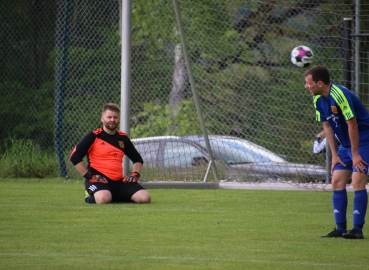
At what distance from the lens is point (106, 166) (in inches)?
383

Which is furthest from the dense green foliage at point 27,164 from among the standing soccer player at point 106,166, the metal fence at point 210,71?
the standing soccer player at point 106,166

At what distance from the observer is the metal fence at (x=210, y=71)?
515 inches

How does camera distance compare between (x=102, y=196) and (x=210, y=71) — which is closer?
(x=102, y=196)

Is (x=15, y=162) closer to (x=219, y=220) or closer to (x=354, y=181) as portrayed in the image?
(x=219, y=220)

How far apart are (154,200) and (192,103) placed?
3.45 metres

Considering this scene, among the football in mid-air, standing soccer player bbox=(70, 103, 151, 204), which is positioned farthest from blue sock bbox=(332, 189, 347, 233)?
the football in mid-air

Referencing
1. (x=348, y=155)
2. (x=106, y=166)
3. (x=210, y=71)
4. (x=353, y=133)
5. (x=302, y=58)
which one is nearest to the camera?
(x=353, y=133)

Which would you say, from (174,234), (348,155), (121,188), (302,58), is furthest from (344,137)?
(302,58)

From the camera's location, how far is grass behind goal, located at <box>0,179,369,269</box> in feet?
17.6

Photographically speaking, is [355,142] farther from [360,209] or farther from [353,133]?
Result: [360,209]

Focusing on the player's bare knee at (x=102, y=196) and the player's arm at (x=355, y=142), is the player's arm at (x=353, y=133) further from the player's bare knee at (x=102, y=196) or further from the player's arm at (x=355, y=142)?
the player's bare knee at (x=102, y=196)

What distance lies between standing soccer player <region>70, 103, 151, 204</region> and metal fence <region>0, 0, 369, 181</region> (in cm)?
319

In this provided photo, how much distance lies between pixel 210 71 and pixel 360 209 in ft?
23.2

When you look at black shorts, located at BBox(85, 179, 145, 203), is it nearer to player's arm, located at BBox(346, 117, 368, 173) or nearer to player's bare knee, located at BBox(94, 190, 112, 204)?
player's bare knee, located at BBox(94, 190, 112, 204)
